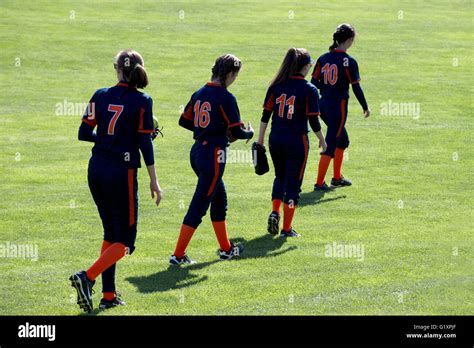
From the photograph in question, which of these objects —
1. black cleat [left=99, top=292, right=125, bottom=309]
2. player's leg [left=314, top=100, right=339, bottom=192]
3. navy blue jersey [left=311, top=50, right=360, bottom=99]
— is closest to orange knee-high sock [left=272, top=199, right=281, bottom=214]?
player's leg [left=314, top=100, right=339, bottom=192]

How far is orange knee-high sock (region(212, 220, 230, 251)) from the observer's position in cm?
1167

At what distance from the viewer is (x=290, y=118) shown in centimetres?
1264

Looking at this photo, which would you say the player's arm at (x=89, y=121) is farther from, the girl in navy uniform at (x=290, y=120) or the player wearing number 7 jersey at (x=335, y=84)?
the player wearing number 7 jersey at (x=335, y=84)

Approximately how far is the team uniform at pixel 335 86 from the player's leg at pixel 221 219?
4.18 metres

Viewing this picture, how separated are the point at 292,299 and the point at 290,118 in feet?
11.1

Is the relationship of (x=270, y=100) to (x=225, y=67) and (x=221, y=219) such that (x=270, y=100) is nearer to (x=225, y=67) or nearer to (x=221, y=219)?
(x=225, y=67)

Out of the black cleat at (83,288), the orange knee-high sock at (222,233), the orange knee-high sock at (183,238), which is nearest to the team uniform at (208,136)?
the orange knee-high sock at (183,238)

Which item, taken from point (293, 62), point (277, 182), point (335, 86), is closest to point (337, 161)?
point (335, 86)

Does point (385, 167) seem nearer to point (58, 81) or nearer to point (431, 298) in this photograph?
point (431, 298)

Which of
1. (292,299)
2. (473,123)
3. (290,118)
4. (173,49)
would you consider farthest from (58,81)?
(292,299)

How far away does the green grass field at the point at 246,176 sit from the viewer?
10484 millimetres

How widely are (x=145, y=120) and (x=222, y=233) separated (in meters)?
2.81

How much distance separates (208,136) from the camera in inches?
440

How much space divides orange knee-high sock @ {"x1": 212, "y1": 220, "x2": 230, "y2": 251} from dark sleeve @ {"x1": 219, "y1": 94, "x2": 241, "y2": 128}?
1.42 metres
